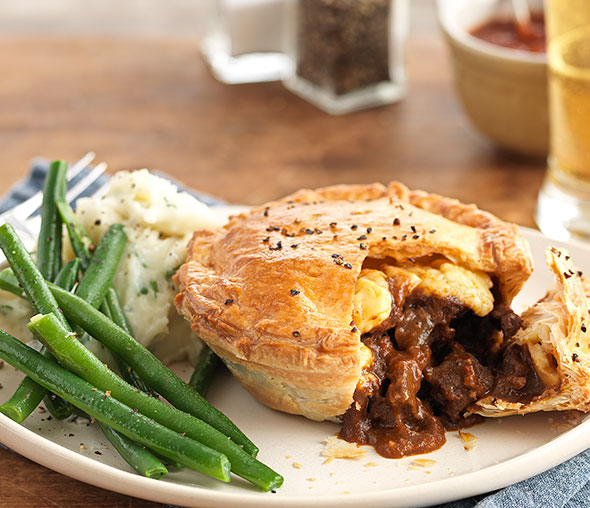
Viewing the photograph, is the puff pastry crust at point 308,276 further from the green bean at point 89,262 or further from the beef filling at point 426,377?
the green bean at point 89,262

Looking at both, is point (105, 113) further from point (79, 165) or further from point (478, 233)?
point (478, 233)

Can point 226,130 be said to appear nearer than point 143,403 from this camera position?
No

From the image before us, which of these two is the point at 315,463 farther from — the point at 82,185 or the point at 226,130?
the point at 226,130

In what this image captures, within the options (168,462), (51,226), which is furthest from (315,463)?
(51,226)

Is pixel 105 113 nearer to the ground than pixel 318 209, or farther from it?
nearer to the ground

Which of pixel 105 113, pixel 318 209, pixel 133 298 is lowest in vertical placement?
pixel 105 113

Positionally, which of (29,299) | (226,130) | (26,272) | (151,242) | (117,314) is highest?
(26,272)

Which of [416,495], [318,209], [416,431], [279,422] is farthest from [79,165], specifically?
[416,495]
